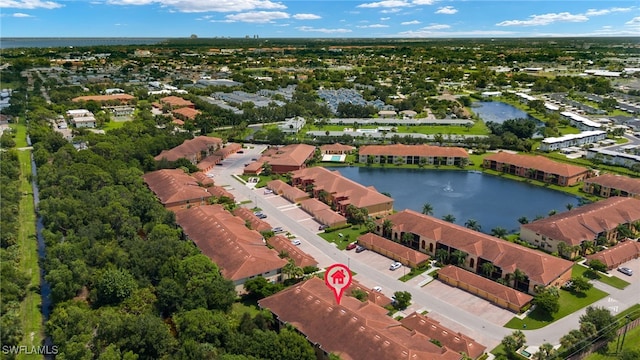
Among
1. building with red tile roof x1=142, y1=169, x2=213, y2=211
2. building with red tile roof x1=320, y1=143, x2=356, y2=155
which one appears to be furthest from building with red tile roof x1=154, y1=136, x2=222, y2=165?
building with red tile roof x1=320, y1=143, x2=356, y2=155

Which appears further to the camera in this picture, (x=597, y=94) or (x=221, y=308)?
(x=597, y=94)

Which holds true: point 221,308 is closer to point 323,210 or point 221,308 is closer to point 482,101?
point 323,210

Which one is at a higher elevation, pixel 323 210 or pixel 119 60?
pixel 119 60

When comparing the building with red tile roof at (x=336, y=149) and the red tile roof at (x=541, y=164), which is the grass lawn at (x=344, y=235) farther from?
the red tile roof at (x=541, y=164)

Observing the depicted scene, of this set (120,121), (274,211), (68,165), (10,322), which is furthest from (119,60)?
(10,322)

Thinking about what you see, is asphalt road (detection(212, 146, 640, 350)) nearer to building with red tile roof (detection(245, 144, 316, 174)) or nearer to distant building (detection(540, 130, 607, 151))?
building with red tile roof (detection(245, 144, 316, 174))

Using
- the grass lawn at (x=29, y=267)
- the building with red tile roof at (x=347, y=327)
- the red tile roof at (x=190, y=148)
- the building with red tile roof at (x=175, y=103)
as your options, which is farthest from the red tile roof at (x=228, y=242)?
the building with red tile roof at (x=175, y=103)

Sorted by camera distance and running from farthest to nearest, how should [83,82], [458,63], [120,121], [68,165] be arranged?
[458,63], [83,82], [120,121], [68,165]
